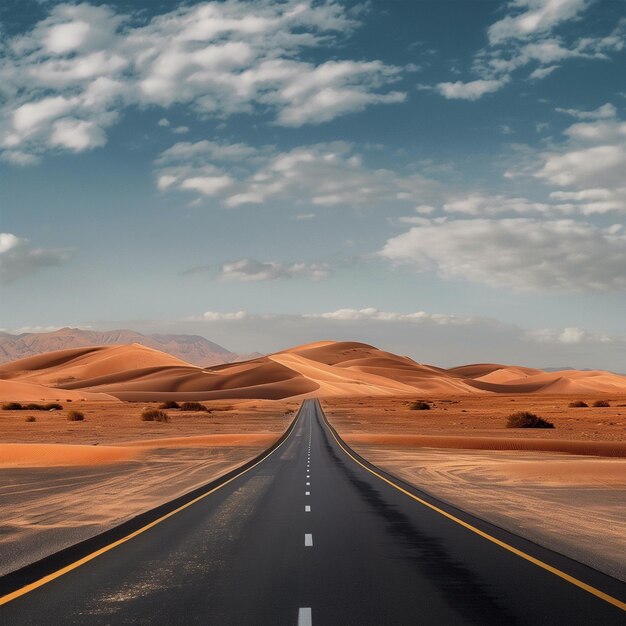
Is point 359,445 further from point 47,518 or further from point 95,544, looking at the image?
point 95,544

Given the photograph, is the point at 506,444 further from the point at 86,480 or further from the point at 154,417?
the point at 154,417

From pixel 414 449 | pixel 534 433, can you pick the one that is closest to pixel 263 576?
pixel 414 449

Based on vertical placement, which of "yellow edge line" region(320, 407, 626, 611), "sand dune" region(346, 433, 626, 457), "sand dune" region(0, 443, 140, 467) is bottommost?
"sand dune" region(346, 433, 626, 457)

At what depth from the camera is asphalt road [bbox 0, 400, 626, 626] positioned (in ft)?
29.4

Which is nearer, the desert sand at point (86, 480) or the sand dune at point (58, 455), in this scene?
the desert sand at point (86, 480)

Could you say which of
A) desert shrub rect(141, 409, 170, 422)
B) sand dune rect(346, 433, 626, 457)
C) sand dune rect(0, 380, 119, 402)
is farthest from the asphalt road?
sand dune rect(0, 380, 119, 402)

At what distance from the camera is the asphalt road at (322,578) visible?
8969 mm

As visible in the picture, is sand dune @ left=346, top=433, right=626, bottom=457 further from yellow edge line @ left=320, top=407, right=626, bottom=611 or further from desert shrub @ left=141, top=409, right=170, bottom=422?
desert shrub @ left=141, top=409, right=170, bottom=422

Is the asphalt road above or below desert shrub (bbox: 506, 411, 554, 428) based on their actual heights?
above

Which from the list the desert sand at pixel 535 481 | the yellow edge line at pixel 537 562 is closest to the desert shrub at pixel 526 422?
the desert sand at pixel 535 481

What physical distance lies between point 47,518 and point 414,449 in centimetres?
3726

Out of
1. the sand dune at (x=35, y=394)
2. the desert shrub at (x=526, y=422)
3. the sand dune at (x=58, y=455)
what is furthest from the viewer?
the sand dune at (x=35, y=394)

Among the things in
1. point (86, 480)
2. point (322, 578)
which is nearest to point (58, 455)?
point (86, 480)

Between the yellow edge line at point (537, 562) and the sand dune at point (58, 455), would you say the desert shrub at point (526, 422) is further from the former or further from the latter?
the yellow edge line at point (537, 562)
